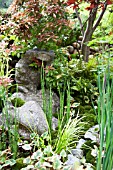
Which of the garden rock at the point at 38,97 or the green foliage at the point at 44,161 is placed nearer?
the green foliage at the point at 44,161

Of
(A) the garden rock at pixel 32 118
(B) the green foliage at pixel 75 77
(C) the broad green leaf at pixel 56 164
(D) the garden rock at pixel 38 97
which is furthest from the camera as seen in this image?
(B) the green foliage at pixel 75 77

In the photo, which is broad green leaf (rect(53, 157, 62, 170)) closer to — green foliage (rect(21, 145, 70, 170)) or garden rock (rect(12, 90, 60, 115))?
green foliage (rect(21, 145, 70, 170))

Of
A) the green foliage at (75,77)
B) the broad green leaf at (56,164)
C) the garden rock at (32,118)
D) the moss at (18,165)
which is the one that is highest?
the green foliage at (75,77)

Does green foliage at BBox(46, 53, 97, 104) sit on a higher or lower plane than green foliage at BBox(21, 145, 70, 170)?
higher

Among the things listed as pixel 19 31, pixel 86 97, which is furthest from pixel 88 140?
pixel 19 31

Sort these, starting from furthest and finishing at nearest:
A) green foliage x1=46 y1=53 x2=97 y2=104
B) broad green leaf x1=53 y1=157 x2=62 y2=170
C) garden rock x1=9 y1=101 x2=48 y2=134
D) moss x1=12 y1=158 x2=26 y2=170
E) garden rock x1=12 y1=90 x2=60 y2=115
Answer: green foliage x1=46 y1=53 x2=97 y2=104 < garden rock x1=12 y1=90 x2=60 y2=115 < garden rock x1=9 y1=101 x2=48 y2=134 < moss x1=12 y1=158 x2=26 y2=170 < broad green leaf x1=53 y1=157 x2=62 y2=170

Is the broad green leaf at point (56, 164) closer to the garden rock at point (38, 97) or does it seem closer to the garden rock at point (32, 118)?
the garden rock at point (32, 118)

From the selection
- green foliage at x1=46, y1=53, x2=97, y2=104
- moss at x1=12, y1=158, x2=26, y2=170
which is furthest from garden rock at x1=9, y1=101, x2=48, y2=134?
green foliage at x1=46, y1=53, x2=97, y2=104

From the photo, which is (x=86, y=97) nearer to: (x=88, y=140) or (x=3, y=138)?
(x=88, y=140)

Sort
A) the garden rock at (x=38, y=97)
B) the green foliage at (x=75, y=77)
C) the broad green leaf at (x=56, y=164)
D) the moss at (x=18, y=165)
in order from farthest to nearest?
the green foliage at (x=75, y=77) < the garden rock at (x=38, y=97) < the moss at (x=18, y=165) < the broad green leaf at (x=56, y=164)

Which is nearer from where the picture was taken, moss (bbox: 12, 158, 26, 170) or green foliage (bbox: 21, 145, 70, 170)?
green foliage (bbox: 21, 145, 70, 170)

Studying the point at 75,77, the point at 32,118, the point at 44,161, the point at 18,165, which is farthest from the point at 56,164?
the point at 75,77

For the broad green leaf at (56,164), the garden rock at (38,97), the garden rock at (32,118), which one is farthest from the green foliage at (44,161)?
the garden rock at (38,97)

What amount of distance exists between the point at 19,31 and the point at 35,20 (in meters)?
0.21
